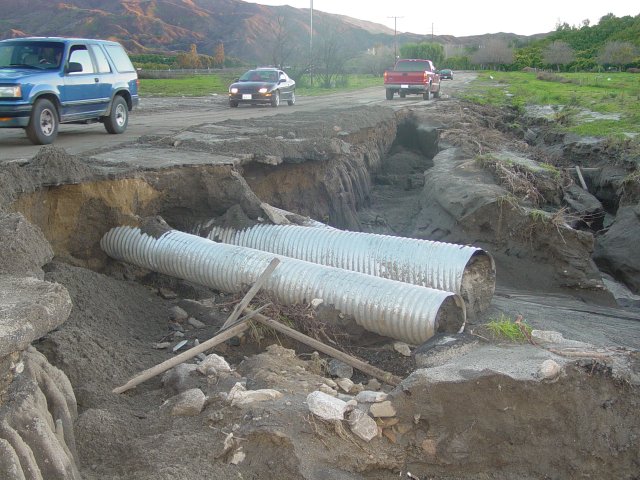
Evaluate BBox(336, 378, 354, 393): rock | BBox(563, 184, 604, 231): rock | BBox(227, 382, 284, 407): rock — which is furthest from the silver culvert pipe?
BBox(563, 184, 604, 231): rock

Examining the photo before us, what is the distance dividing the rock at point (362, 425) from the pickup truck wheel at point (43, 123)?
28.1ft

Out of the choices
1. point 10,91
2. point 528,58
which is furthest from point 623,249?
point 528,58

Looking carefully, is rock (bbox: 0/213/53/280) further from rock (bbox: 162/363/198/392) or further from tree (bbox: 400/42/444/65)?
tree (bbox: 400/42/444/65)

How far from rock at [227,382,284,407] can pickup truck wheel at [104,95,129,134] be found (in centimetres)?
960

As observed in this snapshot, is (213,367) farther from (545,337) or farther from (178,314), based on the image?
(545,337)

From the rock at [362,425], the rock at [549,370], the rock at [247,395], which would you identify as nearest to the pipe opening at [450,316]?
the rock at [549,370]

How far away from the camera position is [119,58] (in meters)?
13.6

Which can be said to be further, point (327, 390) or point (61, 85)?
point (61, 85)

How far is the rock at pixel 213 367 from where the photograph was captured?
→ 536 centimetres

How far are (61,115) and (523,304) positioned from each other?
8.30 metres

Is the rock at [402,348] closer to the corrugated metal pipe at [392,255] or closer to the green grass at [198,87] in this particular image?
the corrugated metal pipe at [392,255]

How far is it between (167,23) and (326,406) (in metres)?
75.0

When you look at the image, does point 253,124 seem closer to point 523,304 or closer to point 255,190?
point 255,190

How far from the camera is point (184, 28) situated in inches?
2891
